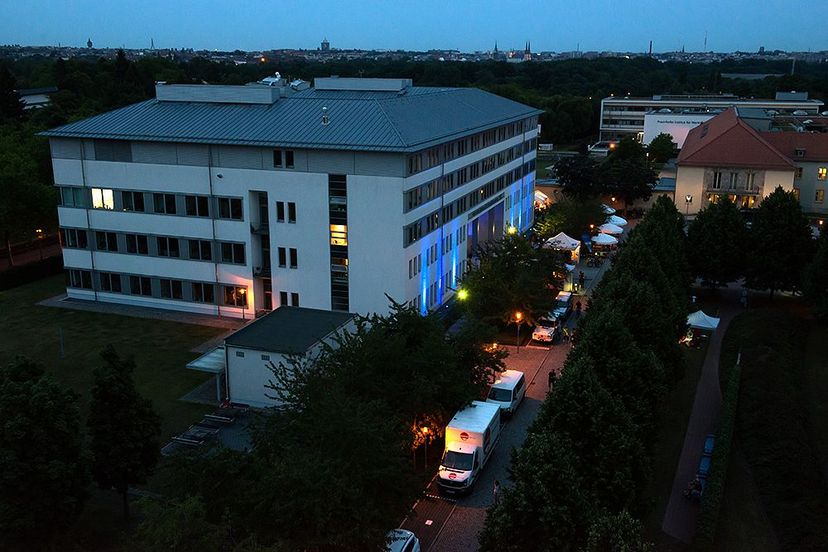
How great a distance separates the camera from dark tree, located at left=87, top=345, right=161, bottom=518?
2322cm

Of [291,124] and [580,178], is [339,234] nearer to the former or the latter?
[291,124]

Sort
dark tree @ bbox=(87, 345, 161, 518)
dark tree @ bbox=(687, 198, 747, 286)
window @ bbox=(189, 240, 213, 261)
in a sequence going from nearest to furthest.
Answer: dark tree @ bbox=(87, 345, 161, 518), window @ bbox=(189, 240, 213, 261), dark tree @ bbox=(687, 198, 747, 286)

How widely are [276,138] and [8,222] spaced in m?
26.3

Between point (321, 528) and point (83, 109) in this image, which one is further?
point (83, 109)

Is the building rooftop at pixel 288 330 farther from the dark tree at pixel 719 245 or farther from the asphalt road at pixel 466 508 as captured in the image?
the dark tree at pixel 719 245

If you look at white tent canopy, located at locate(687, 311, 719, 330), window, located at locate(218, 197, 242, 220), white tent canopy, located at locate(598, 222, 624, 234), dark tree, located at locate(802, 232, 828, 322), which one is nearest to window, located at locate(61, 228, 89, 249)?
window, located at locate(218, 197, 242, 220)

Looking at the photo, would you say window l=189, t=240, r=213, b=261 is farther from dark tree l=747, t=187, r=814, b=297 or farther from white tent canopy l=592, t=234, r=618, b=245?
dark tree l=747, t=187, r=814, b=297

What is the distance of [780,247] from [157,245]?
41.2 metres

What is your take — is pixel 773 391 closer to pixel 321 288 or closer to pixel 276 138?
pixel 321 288

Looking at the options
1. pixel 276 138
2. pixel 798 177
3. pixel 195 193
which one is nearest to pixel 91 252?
pixel 195 193

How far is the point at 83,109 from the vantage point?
83.1 m

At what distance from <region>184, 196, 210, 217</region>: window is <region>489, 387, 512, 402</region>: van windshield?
22539 mm

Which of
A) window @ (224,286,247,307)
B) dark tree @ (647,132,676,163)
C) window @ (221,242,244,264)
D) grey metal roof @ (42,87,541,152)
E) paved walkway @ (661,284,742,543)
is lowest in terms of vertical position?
paved walkway @ (661,284,742,543)

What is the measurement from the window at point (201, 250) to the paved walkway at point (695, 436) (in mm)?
29865
